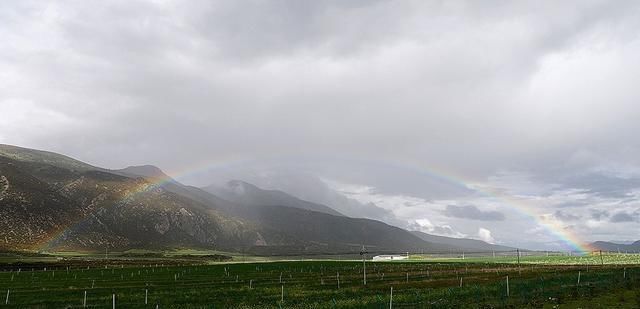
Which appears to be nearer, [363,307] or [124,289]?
[363,307]

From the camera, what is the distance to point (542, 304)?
122ft

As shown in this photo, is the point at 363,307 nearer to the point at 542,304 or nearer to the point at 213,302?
the point at 542,304

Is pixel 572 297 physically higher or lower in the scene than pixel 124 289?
higher

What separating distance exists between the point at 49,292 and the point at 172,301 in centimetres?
2647

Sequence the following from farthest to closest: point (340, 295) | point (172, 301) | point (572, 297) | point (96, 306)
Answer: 1. point (340, 295)
2. point (172, 301)
3. point (96, 306)
4. point (572, 297)

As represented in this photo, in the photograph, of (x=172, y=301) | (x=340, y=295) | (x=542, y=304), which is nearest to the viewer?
(x=542, y=304)

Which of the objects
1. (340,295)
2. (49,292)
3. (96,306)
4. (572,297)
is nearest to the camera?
(572,297)

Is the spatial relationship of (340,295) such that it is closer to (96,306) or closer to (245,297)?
(245,297)

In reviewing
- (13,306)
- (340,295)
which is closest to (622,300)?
(340,295)

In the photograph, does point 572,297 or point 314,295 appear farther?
point 314,295

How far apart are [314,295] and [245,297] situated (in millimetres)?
8385

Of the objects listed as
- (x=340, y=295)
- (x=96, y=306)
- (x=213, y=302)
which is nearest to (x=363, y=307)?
(x=340, y=295)

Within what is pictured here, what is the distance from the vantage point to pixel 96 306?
154ft

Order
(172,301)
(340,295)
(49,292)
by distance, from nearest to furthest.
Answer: (172,301) → (340,295) → (49,292)
